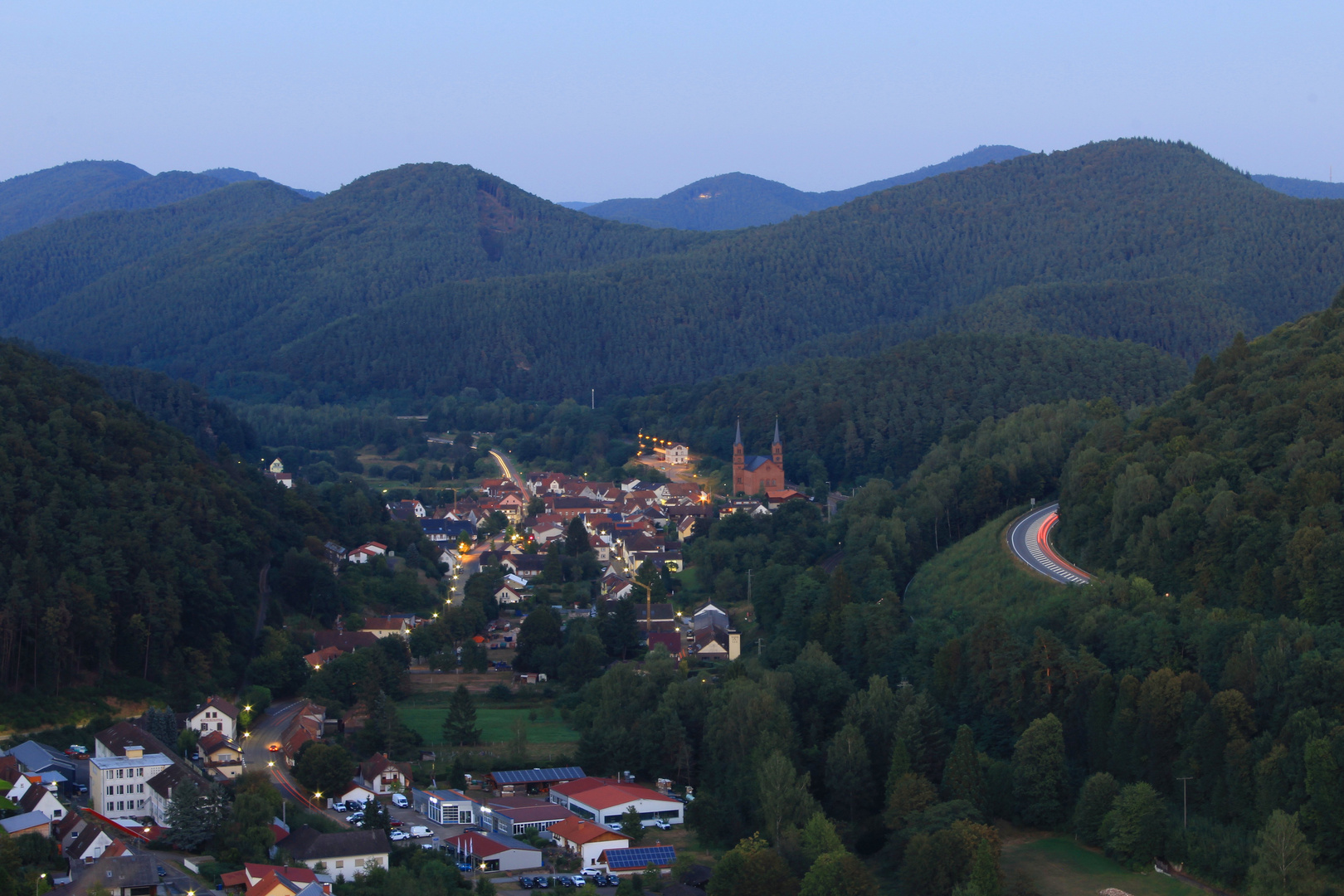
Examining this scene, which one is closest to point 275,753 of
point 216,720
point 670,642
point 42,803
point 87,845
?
point 216,720

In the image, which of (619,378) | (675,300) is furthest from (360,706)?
(675,300)

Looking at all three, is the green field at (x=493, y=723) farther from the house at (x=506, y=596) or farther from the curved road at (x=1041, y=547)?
the house at (x=506, y=596)

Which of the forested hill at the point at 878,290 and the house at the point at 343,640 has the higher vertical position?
the forested hill at the point at 878,290

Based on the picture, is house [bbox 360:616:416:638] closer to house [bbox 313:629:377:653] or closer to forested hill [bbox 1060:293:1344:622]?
house [bbox 313:629:377:653]

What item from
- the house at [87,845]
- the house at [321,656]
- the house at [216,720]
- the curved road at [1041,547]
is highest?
the curved road at [1041,547]

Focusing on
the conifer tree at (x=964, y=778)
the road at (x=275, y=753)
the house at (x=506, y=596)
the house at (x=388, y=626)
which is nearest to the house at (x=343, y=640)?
the house at (x=388, y=626)

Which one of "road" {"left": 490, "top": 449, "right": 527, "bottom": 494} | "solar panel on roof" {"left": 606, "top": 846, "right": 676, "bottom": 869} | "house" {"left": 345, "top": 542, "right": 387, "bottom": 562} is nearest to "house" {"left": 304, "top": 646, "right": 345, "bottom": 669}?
"house" {"left": 345, "top": 542, "right": 387, "bottom": 562}
